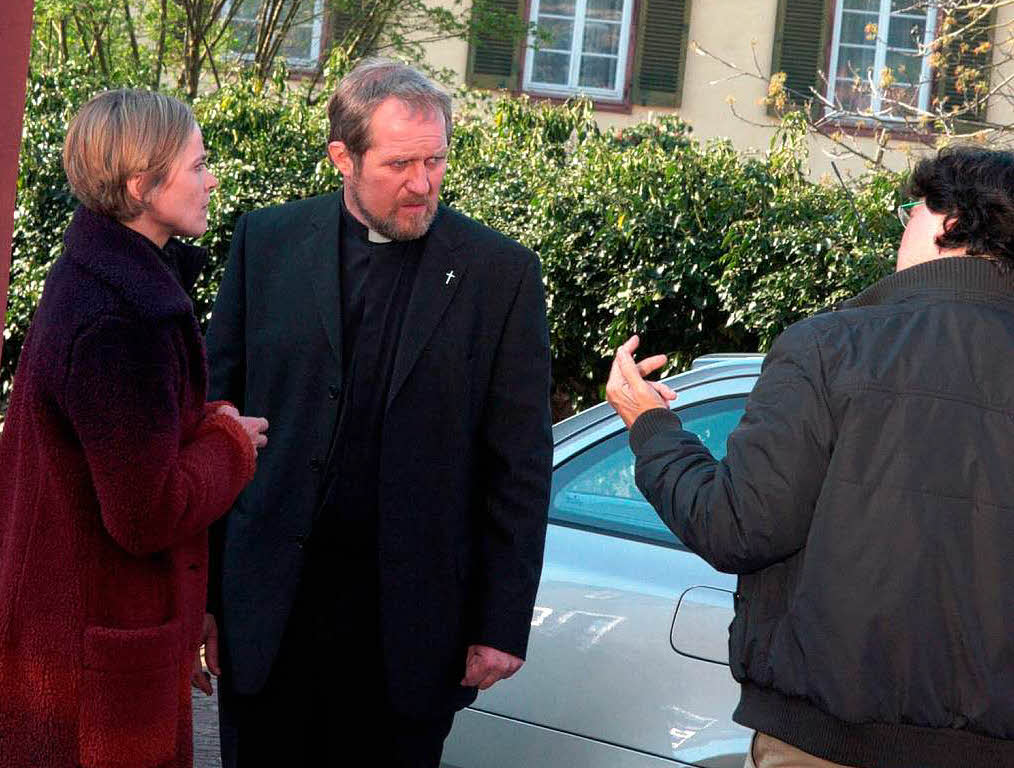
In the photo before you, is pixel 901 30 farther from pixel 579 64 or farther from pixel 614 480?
pixel 614 480

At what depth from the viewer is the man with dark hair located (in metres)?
2.36

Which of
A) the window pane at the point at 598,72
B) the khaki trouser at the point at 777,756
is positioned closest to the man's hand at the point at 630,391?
the khaki trouser at the point at 777,756

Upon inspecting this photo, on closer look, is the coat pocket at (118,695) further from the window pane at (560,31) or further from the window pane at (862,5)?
the window pane at (862,5)

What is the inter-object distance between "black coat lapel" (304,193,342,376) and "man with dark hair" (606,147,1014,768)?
998mm

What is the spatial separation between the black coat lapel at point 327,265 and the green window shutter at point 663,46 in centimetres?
1352

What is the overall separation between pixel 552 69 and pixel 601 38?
656 millimetres

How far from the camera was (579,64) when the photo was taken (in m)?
16.9

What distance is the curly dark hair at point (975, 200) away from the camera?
253 centimetres

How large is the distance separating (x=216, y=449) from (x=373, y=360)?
528 millimetres

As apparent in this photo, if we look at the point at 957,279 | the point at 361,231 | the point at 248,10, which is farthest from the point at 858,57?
the point at 957,279

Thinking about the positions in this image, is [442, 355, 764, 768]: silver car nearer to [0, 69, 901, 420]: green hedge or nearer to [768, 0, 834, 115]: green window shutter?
[0, 69, 901, 420]: green hedge

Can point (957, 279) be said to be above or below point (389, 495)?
above

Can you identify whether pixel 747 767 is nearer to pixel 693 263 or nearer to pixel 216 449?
pixel 216 449

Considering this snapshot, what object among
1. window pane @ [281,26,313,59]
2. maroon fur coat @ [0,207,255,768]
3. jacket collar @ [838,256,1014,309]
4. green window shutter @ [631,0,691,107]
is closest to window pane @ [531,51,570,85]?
green window shutter @ [631,0,691,107]
